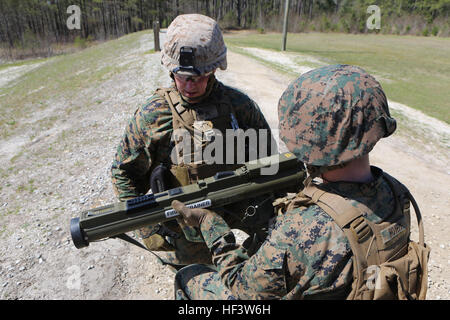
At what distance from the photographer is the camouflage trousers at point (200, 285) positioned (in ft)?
6.40

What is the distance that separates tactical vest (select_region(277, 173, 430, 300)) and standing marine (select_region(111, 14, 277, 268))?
92cm

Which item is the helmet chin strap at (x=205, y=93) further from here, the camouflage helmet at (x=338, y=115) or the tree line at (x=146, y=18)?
the tree line at (x=146, y=18)

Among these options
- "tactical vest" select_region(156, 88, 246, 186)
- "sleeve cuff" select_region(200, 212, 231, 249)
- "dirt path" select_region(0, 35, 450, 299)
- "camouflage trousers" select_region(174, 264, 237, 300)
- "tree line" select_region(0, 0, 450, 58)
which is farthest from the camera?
"tree line" select_region(0, 0, 450, 58)

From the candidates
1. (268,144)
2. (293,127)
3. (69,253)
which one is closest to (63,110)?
(69,253)

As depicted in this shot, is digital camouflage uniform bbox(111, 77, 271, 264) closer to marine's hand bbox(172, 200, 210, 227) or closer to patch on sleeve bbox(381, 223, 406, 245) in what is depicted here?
marine's hand bbox(172, 200, 210, 227)

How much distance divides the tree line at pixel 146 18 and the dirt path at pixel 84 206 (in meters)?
35.8

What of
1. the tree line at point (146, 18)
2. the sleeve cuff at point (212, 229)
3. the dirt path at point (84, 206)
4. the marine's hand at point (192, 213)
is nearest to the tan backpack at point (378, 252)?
the sleeve cuff at point (212, 229)

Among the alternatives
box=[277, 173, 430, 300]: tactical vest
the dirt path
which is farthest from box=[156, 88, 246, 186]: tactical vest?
the dirt path

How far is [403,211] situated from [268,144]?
4.23ft

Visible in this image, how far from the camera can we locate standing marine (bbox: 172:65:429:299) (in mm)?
1354

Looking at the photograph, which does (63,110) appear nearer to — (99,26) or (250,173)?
(250,173)

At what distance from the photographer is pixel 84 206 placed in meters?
4.95

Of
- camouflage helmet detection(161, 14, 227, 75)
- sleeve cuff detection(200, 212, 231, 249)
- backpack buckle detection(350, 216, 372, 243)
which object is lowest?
sleeve cuff detection(200, 212, 231, 249)

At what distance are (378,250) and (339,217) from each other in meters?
0.23
